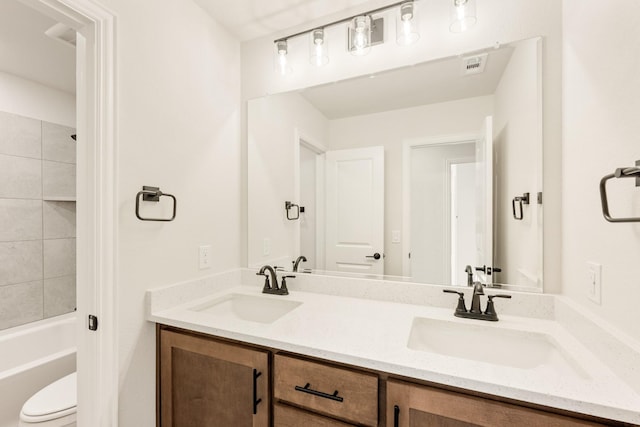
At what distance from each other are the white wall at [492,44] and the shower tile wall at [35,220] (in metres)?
2.30

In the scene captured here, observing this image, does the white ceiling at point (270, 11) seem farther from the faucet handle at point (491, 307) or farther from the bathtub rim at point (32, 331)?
the bathtub rim at point (32, 331)

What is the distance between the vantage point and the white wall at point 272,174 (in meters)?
1.76

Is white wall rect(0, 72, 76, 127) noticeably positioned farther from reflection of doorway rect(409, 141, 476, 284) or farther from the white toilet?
reflection of doorway rect(409, 141, 476, 284)

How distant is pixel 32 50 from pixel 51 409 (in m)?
2.24

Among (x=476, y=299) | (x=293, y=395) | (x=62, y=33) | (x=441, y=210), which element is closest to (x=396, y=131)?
(x=441, y=210)

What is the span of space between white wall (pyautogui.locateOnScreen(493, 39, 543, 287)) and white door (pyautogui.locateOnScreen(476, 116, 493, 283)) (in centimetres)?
2

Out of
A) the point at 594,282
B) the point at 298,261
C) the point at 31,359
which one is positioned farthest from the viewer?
the point at 31,359

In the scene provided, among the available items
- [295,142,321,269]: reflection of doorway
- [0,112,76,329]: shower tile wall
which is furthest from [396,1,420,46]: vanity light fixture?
[0,112,76,329]: shower tile wall

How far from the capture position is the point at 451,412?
31.1 inches

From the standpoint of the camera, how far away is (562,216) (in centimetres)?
116

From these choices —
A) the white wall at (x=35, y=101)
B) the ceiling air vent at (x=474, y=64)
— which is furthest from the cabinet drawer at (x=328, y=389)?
the white wall at (x=35, y=101)

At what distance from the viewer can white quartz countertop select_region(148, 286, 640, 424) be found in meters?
0.70

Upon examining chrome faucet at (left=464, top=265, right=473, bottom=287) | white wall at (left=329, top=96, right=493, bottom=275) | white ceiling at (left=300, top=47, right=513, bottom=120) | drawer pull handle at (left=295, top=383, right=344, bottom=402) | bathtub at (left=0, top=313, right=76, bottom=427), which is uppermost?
white ceiling at (left=300, top=47, right=513, bottom=120)

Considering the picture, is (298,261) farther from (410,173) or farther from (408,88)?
(408,88)
